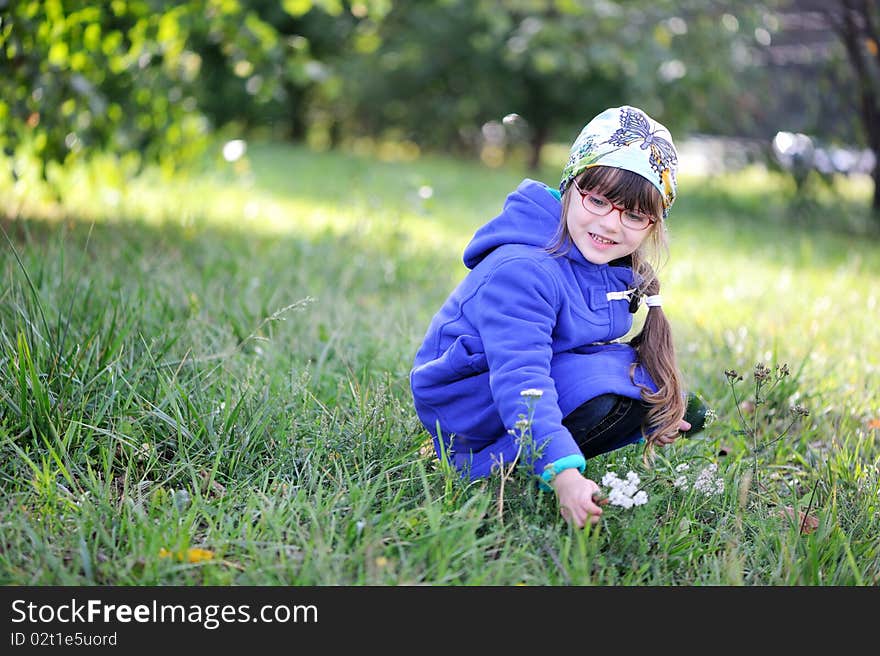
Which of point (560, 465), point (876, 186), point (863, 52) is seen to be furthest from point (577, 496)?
point (876, 186)

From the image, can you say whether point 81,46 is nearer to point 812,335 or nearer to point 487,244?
point 487,244

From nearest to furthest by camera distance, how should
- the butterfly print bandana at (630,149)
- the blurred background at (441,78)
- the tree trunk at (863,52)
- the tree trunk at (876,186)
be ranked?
the butterfly print bandana at (630,149) < the blurred background at (441,78) < the tree trunk at (863,52) < the tree trunk at (876,186)

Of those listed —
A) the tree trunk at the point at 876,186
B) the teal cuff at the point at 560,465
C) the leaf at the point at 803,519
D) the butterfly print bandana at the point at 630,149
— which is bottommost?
the tree trunk at the point at 876,186

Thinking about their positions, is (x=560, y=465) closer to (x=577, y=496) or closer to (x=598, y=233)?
(x=577, y=496)

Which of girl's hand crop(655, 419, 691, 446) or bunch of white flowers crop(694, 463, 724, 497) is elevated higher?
girl's hand crop(655, 419, 691, 446)

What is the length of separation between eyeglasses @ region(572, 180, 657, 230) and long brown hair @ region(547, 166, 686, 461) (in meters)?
0.01

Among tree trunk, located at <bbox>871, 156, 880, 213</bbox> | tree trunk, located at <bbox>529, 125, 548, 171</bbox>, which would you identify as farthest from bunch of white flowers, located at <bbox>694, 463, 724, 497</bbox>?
tree trunk, located at <bbox>529, 125, 548, 171</bbox>

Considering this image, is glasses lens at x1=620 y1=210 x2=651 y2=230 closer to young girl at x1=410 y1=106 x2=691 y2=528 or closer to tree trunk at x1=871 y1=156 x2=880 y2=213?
young girl at x1=410 y1=106 x2=691 y2=528

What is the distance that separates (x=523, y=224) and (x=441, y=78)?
10.2 metres

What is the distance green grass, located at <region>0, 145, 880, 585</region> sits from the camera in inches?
74.2

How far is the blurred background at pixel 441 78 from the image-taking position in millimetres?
4262

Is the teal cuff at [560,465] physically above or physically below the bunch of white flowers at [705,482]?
above

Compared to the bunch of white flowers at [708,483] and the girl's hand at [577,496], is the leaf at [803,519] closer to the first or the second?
the bunch of white flowers at [708,483]

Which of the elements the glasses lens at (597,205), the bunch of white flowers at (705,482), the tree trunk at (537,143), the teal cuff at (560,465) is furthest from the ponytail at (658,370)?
the tree trunk at (537,143)
